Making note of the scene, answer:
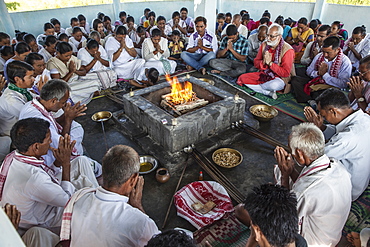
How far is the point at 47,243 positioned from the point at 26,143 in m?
1.14

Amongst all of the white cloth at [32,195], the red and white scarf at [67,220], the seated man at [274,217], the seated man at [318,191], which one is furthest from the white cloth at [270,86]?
the red and white scarf at [67,220]

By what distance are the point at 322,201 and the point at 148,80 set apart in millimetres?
6541

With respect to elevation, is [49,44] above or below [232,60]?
above

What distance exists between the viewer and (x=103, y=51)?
8633mm

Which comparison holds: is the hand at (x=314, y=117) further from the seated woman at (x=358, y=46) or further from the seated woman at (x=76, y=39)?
the seated woman at (x=76, y=39)

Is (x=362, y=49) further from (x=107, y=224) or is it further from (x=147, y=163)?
(x=107, y=224)

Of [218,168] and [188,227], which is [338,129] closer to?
[218,168]

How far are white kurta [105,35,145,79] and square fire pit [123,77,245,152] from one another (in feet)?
10.5

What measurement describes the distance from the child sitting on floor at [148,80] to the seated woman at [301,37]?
6.12 meters

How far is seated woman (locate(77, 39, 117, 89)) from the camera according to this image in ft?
25.8

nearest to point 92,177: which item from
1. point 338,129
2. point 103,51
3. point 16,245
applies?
point 16,245

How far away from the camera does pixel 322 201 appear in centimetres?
261

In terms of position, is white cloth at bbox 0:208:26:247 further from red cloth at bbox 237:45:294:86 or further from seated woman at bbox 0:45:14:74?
red cloth at bbox 237:45:294:86

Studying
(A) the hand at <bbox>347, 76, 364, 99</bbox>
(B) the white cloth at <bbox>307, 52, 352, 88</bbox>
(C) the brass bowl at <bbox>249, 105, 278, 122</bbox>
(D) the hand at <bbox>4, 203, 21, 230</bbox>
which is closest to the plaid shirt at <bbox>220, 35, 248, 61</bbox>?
(B) the white cloth at <bbox>307, 52, 352, 88</bbox>
